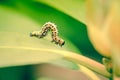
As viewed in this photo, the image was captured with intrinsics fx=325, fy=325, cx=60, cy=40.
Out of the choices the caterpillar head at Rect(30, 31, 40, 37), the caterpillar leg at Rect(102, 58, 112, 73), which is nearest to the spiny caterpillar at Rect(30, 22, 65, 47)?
the caterpillar head at Rect(30, 31, 40, 37)

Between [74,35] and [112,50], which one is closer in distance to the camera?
[112,50]

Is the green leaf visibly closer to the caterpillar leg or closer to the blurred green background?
the blurred green background

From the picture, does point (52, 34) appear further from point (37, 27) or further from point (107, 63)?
point (107, 63)

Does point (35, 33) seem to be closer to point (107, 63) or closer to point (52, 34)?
point (52, 34)

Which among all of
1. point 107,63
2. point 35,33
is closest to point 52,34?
point 35,33

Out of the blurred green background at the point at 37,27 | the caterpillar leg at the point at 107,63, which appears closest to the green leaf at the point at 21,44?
the blurred green background at the point at 37,27

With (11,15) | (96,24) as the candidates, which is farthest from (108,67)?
(11,15)

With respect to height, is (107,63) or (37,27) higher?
(37,27)

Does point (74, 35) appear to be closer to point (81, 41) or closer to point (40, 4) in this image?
point (81, 41)
